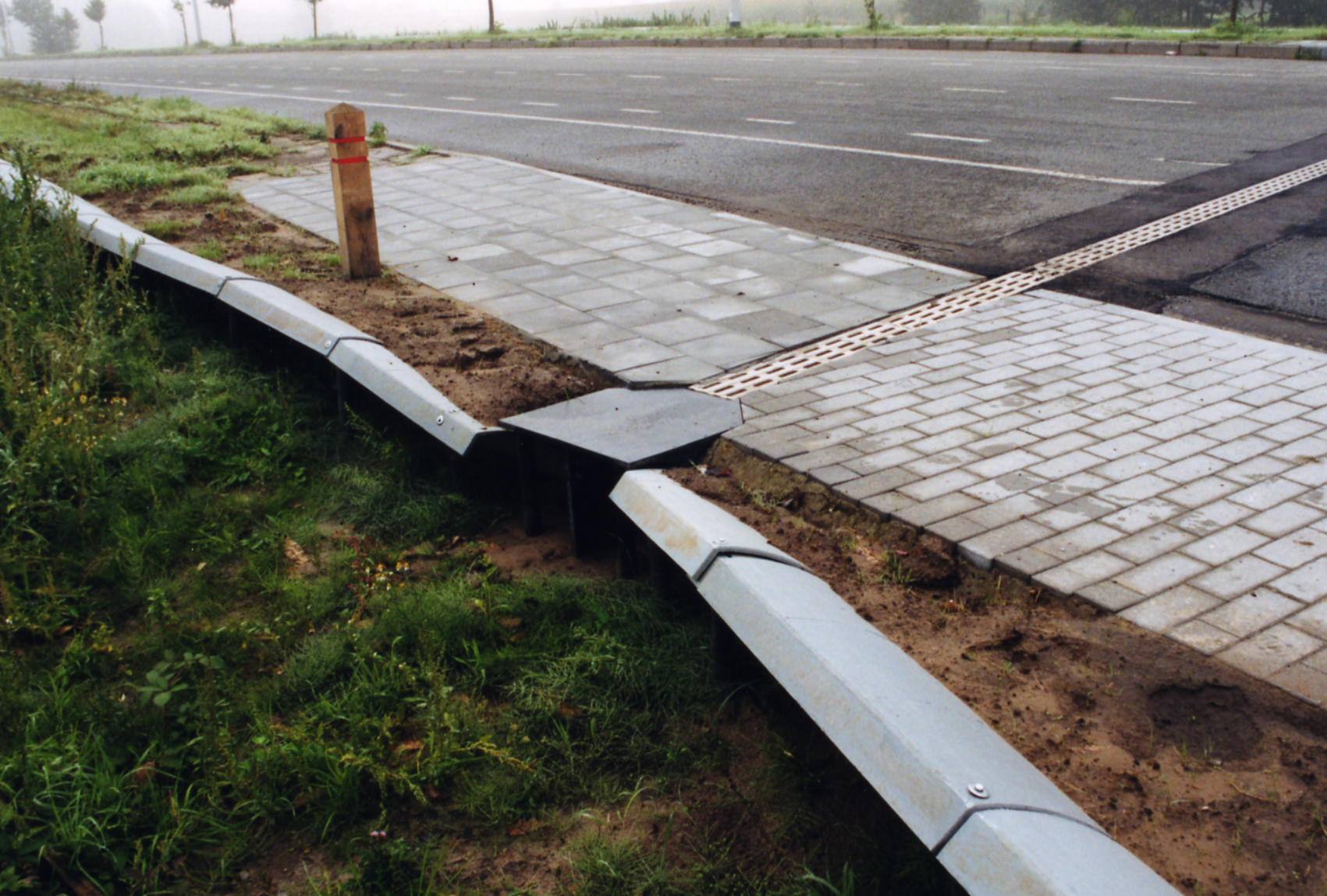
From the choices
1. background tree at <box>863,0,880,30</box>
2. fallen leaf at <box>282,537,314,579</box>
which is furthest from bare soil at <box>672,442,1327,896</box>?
background tree at <box>863,0,880,30</box>

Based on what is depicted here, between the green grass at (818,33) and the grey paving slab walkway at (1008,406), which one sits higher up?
the green grass at (818,33)

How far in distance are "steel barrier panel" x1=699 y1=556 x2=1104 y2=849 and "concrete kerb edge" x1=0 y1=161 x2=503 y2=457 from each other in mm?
Answer: 1534

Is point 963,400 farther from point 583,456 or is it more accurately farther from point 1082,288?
point 1082,288

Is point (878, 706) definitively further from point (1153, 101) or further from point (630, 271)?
point (1153, 101)

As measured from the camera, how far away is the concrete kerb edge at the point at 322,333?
152 inches

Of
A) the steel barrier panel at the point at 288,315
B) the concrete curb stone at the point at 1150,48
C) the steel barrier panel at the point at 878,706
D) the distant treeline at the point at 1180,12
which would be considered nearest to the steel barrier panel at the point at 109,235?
the steel barrier panel at the point at 288,315

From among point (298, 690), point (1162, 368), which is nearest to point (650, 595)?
point (298, 690)

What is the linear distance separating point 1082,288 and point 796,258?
5.63 feet

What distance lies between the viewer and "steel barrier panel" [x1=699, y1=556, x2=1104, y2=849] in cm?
191

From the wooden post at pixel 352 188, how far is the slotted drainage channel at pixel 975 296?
2647 millimetres

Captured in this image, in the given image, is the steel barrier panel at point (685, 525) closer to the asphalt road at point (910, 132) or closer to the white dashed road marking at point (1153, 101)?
the asphalt road at point (910, 132)

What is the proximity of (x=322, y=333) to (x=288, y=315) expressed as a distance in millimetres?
321

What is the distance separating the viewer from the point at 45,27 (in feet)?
306

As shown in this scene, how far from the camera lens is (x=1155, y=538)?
3.19m
